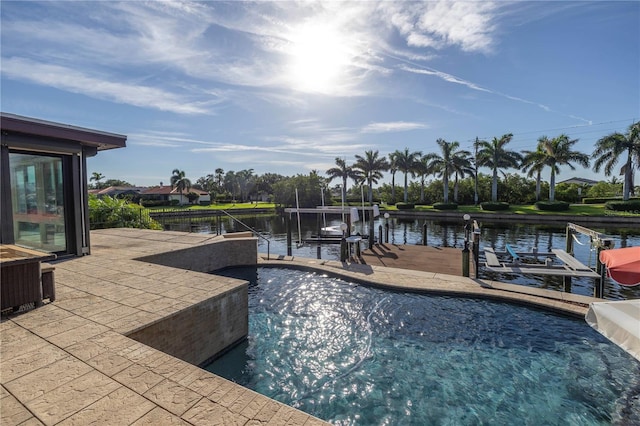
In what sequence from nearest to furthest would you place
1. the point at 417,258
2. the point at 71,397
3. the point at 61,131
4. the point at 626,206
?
the point at 71,397 → the point at 61,131 → the point at 417,258 → the point at 626,206

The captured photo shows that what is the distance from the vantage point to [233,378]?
455 centimetres

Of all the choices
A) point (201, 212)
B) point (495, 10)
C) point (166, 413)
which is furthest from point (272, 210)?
point (166, 413)

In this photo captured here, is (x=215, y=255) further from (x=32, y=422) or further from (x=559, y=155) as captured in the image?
(x=559, y=155)

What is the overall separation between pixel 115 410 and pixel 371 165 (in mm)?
46997

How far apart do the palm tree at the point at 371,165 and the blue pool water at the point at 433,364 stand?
41147 millimetres

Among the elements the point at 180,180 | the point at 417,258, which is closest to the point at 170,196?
the point at 180,180

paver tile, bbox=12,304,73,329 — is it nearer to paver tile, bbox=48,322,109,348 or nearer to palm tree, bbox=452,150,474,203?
paver tile, bbox=48,322,109,348

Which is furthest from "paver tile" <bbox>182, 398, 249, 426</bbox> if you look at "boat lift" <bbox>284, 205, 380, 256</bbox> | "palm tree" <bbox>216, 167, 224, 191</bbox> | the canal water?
"palm tree" <bbox>216, 167, 224, 191</bbox>

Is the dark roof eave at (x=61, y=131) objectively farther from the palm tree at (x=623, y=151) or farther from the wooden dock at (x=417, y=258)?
the palm tree at (x=623, y=151)

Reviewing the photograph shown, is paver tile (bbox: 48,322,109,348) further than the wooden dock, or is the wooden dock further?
the wooden dock

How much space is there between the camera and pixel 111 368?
295 centimetres

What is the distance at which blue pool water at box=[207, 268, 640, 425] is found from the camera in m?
3.93

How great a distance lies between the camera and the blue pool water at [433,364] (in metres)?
3.93

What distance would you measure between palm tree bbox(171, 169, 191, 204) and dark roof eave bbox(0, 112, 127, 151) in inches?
2182
